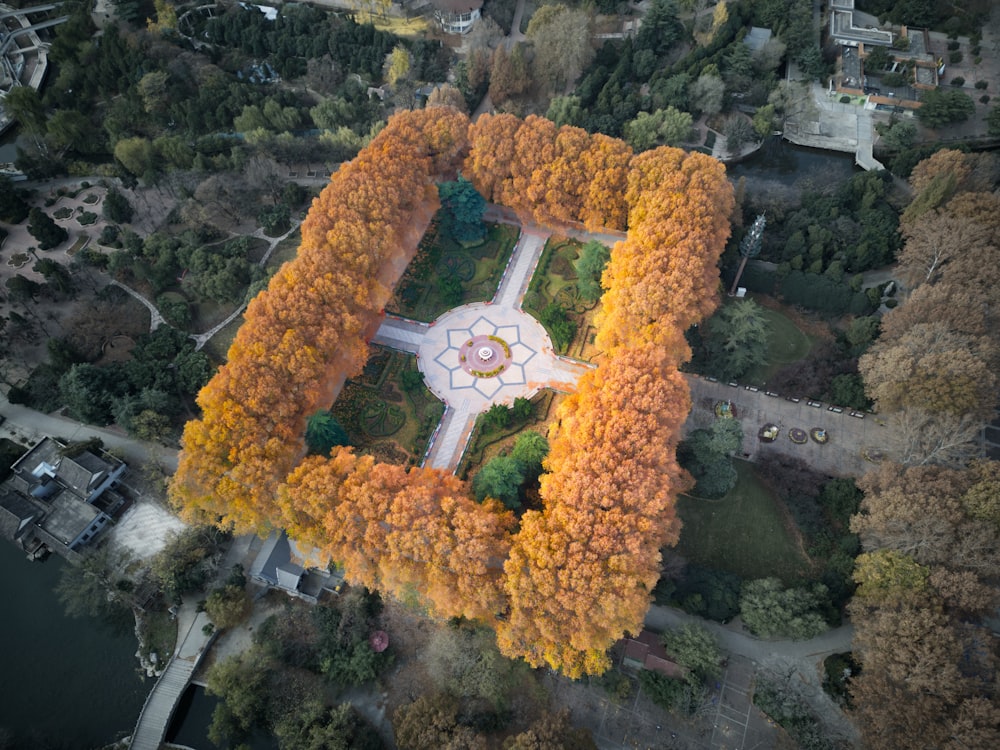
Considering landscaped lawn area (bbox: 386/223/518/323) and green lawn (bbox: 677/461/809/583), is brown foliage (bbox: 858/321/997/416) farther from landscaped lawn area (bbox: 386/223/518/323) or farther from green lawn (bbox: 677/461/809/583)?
landscaped lawn area (bbox: 386/223/518/323)

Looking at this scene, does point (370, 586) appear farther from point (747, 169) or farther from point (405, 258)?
point (747, 169)

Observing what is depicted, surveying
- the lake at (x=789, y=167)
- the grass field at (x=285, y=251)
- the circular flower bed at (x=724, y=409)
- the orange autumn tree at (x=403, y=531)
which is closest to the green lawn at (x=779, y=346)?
the circular flower bed at (x=724, y=409)

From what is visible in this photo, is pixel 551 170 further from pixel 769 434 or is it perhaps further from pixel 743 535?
pixel 743 535

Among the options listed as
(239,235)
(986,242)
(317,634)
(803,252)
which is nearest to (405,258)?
(239,235)

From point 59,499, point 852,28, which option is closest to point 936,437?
point 852,28

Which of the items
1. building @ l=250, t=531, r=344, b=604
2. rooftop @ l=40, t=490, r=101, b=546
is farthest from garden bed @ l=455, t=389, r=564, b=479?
rooftop @ l=40, t=490, r=101, b=546
